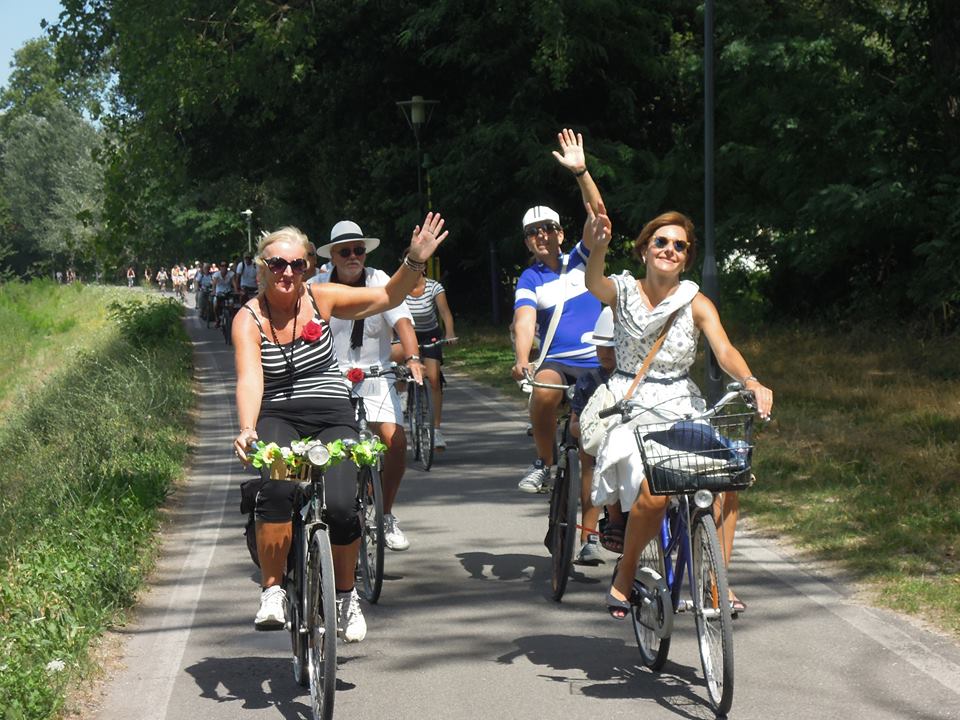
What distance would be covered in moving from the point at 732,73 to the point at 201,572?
14.4m

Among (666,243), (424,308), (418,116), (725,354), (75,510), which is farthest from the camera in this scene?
(418,116)

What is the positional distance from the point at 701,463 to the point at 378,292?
5.22 ft

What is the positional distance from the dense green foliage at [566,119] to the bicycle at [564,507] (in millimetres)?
10940

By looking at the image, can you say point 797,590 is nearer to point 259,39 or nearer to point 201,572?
point 201,572

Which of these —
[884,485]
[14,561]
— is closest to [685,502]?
[14,561]

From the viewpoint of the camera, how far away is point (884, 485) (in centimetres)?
1024

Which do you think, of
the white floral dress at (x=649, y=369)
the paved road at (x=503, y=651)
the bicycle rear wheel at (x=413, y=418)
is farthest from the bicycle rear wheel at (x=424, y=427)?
the white floral dress at (x=649, y=369)

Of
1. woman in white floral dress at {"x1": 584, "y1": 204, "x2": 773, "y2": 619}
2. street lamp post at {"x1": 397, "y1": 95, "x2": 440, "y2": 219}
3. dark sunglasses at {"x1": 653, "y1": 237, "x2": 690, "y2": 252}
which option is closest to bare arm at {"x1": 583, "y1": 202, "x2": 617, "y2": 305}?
woman in white floral dress at {"x1": 584, "y1": 204, "x2": 773, "y2": 619}

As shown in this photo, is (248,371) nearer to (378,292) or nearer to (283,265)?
(283,265)

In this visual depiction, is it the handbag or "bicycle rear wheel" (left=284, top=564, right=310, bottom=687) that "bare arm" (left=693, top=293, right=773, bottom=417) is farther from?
"bicycle rear wheel" (left=284, top=564, right=310, bottom=687)

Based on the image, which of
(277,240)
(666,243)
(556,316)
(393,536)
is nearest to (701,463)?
(666,243)

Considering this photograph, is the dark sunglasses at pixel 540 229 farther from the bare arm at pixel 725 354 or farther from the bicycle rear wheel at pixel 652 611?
the bicycle rear wheel at pixel 652 611

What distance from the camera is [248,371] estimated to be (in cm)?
575

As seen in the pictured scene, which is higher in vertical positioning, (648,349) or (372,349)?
(648,349)
